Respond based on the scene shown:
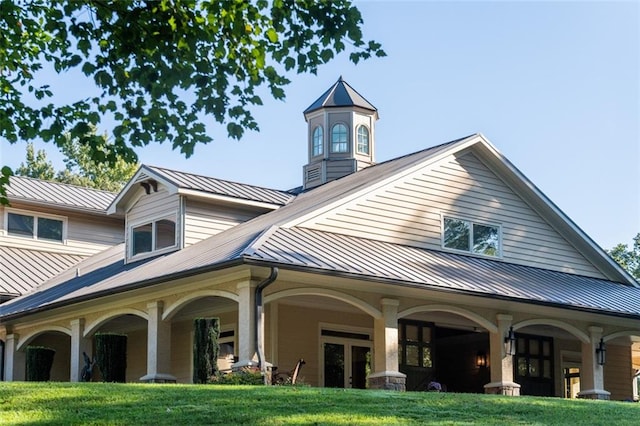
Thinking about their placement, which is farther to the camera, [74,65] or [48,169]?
[48,169]

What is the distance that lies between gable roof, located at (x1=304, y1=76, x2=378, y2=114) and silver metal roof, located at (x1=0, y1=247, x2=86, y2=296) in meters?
7.82

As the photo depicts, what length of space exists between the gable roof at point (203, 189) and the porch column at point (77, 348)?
340cm

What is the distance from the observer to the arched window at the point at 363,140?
30859mm

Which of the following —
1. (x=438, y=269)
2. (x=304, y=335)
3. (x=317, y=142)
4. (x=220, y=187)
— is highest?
(x=317, y=142)

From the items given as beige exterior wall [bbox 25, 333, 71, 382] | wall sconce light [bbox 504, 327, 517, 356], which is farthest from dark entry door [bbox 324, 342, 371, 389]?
beige exterior wall [bbox 25, 333, 71, 382]

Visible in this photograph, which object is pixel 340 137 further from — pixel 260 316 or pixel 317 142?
pixel 260 316

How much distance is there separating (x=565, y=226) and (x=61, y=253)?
13470 mm

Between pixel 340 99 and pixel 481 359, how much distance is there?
29.0 feet

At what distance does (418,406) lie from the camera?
14.3 meters

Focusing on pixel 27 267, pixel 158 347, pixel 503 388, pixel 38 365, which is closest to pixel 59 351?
pixel 27 267

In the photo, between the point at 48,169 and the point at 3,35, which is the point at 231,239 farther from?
the point at 48,169

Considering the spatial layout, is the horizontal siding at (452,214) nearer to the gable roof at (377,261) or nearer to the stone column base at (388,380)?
the gable roof at (377,261)

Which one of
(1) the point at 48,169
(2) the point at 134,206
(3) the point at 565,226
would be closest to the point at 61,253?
(2) the point at 134,206

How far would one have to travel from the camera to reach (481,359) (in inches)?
1027
